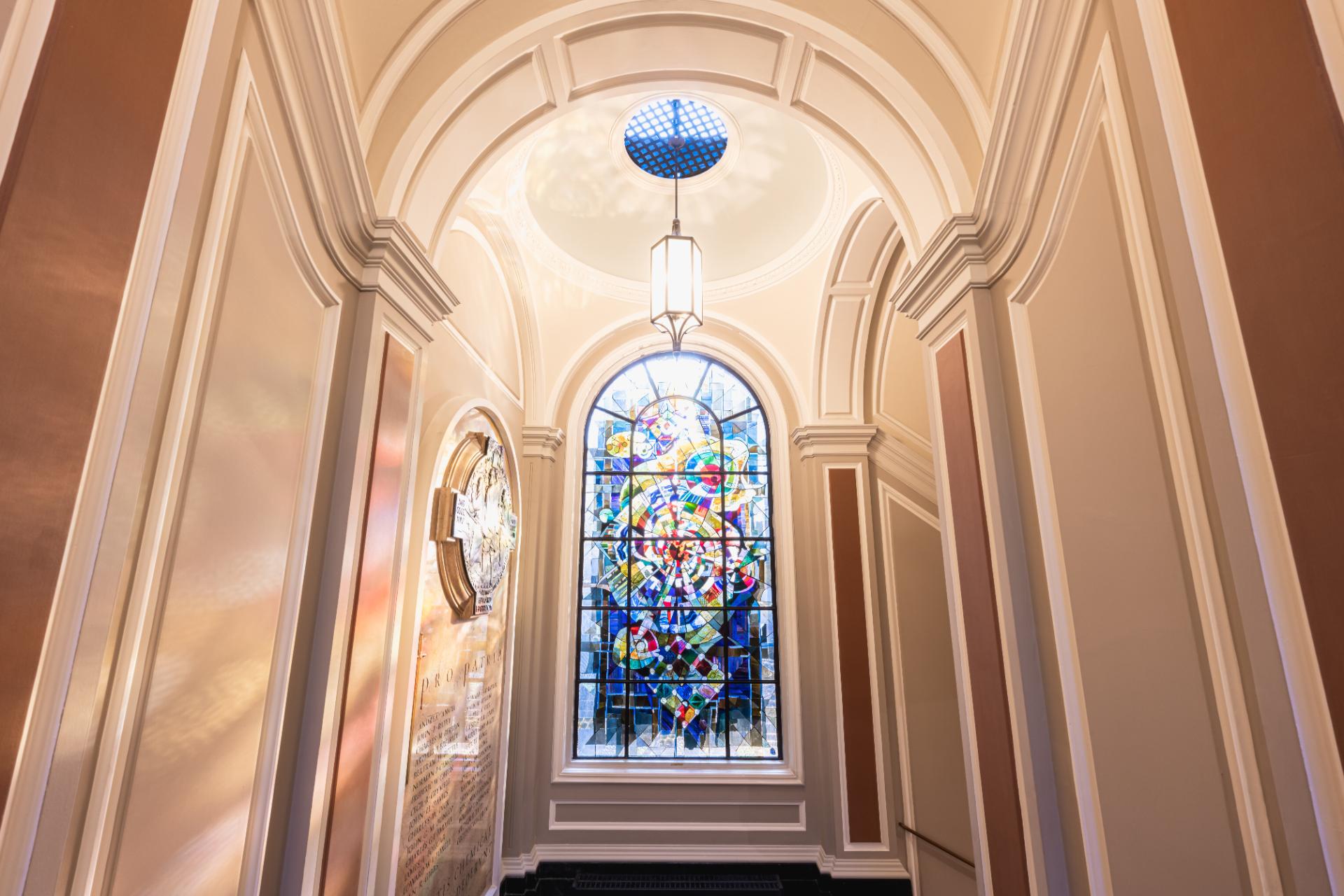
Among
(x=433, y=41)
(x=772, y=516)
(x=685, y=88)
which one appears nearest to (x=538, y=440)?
(x=772, y=516)

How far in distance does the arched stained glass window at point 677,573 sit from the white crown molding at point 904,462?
1.01 meters

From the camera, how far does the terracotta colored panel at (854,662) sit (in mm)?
4488

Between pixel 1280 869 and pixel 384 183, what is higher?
pixel 384 183

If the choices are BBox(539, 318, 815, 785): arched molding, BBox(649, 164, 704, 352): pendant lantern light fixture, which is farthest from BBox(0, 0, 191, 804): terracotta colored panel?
BBox(539, 318, 815, 785): arched molding

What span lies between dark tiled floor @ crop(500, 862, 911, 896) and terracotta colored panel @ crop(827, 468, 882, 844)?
0.33 metres

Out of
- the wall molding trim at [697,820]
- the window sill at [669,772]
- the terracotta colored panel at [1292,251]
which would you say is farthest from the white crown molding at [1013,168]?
the wall molding trim at [697,820]

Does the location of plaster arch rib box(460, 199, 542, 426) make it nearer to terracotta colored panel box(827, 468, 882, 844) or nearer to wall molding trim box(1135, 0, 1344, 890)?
terracotta colored panel box(827, 468, 882, 844)

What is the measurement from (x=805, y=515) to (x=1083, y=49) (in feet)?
13.3

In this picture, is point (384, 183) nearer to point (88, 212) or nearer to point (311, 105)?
→ point (311, 105)

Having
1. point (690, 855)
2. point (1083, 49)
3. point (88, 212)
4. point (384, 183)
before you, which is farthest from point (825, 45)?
point (690, 855)

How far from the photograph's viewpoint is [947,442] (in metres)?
2.29

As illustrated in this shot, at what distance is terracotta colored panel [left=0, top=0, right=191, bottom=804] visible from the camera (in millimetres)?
780

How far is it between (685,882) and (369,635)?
11.6 ft

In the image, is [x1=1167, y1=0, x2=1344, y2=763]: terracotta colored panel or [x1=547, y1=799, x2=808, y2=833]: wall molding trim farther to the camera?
[x1=547, y1=799, x2=808, y2=833]: wall molding trim
